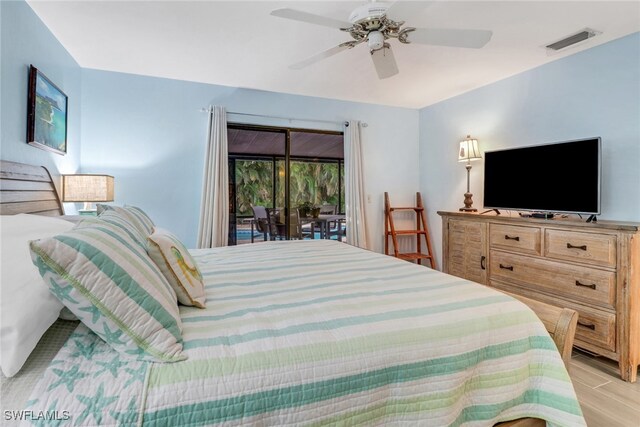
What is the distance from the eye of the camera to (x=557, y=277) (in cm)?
251

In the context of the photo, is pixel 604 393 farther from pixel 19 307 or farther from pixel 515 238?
pixel 19 307

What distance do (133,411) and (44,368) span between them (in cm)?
30

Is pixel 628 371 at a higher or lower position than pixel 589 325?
lower

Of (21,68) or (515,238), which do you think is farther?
(515,238)

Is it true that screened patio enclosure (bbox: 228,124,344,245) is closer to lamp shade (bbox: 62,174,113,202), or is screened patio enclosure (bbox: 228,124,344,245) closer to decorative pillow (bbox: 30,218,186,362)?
lamp shade (bbox: 62,174,113,202)

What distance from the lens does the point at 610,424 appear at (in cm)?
166

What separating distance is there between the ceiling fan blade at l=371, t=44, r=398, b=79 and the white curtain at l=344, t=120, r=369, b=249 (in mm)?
1858

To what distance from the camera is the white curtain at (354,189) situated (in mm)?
4203

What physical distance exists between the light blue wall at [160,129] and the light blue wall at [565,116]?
164cm

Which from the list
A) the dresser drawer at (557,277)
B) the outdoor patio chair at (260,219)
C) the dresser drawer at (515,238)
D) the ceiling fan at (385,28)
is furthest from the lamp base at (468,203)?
the outdoor patio chair at (260,219)

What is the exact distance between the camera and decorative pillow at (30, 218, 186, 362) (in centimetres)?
84

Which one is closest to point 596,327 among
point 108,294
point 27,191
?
point 108,294

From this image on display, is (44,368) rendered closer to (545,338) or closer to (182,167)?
(545,338)

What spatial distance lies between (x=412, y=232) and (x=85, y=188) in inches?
140
